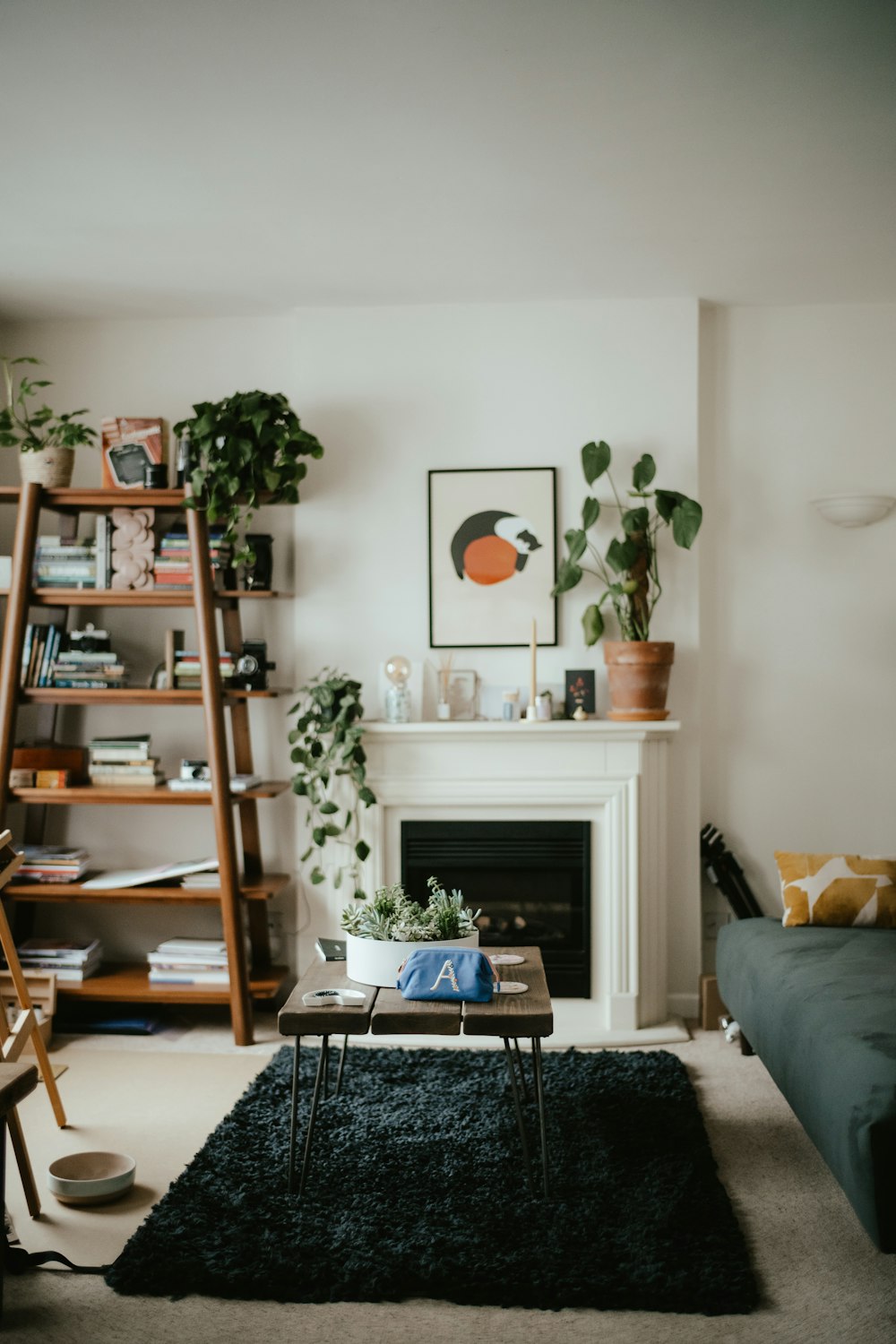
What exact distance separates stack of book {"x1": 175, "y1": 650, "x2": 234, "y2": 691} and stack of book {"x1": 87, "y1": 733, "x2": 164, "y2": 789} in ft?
0.84

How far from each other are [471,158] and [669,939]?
281 centimetres

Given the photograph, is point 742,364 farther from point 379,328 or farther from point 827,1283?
point 827,1283

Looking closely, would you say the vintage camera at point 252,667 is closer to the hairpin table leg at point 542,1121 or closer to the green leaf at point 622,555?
the green leaf at point 622,555

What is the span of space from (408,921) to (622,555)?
1.71 metres

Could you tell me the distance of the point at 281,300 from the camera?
4203mm

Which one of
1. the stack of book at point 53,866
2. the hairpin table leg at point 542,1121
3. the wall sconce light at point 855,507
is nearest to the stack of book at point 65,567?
the stack of book at point 53,866

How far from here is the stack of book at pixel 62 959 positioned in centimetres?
407

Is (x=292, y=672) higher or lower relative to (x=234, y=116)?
lower

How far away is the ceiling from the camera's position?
234 cm

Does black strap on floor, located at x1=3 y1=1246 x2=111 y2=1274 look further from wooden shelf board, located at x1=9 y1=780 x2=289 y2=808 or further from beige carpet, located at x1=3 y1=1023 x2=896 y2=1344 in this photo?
wooden shelf board, located at x1=9 y1=780 x2=289 y2=808

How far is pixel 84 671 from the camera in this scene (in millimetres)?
4070

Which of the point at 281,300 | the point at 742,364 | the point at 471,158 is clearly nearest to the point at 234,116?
the point at 471,158

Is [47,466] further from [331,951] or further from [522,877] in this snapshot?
[522,877]

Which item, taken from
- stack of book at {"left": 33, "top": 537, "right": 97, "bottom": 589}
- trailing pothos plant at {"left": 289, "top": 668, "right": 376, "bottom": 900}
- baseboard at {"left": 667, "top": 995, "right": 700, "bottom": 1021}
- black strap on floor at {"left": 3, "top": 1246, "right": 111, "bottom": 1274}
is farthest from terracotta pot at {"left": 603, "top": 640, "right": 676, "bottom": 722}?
black strap on floor at {"left": 3, "top": 1246, "right": 111, "bottom": 1274}
